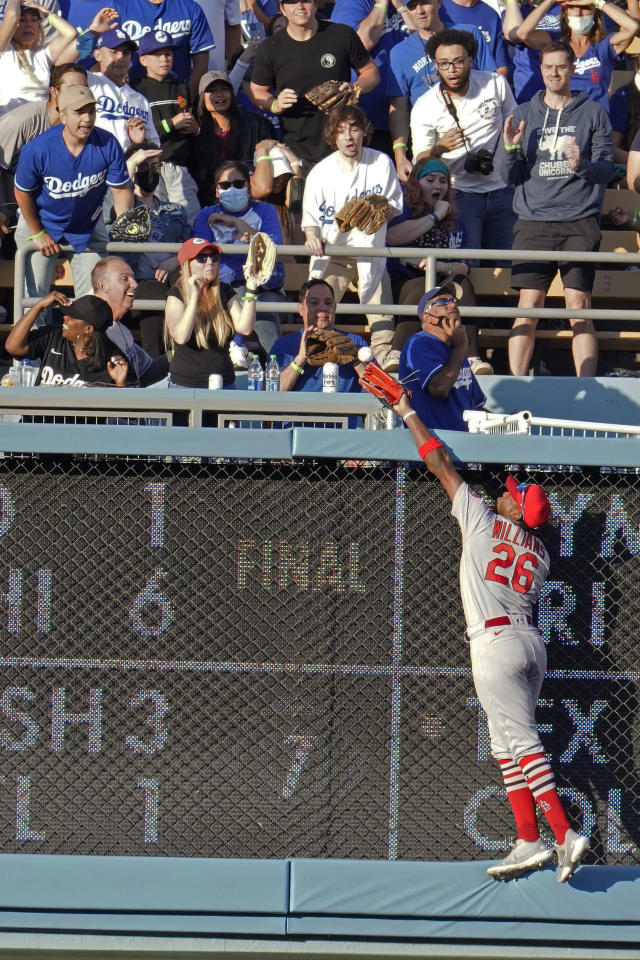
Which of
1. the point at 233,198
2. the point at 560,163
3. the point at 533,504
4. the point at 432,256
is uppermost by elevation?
the point at 560,163

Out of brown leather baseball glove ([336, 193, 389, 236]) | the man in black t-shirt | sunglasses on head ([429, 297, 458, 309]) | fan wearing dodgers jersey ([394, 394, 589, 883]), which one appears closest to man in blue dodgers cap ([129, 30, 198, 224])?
the man in black t-shirt

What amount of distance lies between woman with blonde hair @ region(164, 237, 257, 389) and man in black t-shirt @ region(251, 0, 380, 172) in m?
3.47

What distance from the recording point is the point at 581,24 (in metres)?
12.4

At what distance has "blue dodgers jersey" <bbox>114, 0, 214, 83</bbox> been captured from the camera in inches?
472

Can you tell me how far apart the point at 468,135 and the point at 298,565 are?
6.95 metres

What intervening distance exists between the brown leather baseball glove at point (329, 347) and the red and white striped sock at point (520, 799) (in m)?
3.95

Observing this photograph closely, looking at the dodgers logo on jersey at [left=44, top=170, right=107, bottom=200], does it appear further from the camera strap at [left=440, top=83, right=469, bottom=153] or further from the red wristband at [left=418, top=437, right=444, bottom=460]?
the red wristband at [left=418, top=437, right=444, bottom=460]

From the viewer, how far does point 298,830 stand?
5.16 m

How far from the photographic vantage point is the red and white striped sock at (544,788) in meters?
4.97

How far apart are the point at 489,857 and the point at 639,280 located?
709 cm

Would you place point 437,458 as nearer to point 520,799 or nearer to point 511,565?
point 511,565

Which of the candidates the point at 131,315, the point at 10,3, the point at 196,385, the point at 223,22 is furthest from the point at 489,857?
the point at 223,22

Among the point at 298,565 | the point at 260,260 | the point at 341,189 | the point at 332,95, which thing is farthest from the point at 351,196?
the point at 298,565

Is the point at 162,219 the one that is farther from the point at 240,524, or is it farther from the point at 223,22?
the point at 240,524
